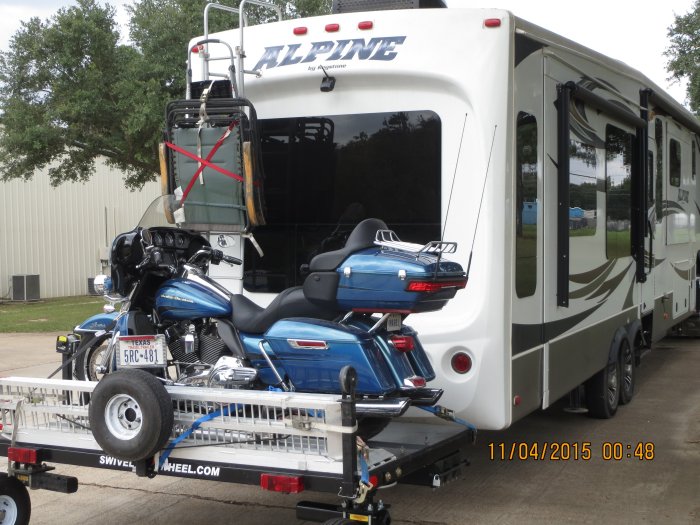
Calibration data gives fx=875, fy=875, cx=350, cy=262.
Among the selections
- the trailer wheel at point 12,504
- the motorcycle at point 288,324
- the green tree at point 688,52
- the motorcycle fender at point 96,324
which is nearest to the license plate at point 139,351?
the motorcycle at point 288,324

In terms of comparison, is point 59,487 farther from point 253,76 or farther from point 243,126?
point 253,76

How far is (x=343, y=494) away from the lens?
12.2 ft

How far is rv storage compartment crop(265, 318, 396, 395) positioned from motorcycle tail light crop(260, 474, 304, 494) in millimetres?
636

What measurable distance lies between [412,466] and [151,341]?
5.18 ft

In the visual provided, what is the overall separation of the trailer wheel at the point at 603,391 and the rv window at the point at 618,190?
0.96 metres

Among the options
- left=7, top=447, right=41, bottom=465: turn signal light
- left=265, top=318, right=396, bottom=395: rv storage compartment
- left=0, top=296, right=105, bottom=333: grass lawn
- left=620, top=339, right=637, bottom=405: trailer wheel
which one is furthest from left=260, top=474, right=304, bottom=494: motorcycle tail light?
left=0, top=296, right=105, bottom=333: grass lawn

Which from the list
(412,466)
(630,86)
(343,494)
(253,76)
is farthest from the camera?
(630,86)

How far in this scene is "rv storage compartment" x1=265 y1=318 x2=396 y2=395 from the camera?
4.28 meters

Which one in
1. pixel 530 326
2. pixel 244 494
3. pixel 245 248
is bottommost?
pixel 244 494

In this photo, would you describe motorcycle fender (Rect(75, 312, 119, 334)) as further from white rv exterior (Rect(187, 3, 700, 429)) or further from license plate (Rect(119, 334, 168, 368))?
license plate (Rect(119, 334, 168, 368))

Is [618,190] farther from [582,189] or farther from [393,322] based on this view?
[393,322]

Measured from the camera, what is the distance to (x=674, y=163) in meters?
9.70

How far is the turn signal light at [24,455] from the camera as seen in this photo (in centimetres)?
441

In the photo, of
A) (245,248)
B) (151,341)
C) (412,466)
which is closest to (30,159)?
(245,248)
